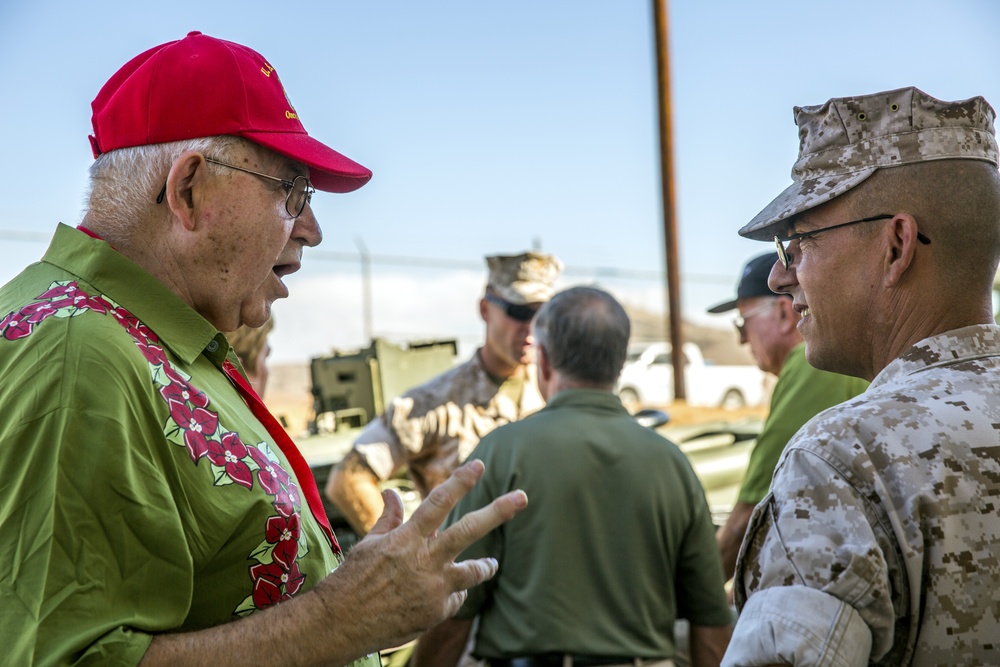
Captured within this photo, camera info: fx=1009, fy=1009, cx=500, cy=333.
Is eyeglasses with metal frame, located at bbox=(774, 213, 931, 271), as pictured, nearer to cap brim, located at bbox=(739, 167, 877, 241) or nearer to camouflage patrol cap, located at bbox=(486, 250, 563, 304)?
cap brim, located at bbox=(739, 167, 877, 241)

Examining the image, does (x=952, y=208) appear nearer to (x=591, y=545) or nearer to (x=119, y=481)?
(x=119, y=481)

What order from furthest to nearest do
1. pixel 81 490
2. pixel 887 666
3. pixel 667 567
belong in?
pixel 667 567 < pixel 887 666 < pixel 81 490

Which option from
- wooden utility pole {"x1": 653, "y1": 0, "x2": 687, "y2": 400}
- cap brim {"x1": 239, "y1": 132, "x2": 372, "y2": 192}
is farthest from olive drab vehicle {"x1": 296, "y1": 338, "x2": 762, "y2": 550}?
wooden utility pole {"x1": 653, "y1": 0, "x2": 687, "y2": 400}

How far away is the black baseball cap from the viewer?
4.20 m

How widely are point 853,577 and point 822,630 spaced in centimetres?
9

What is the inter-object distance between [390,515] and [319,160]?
70cm

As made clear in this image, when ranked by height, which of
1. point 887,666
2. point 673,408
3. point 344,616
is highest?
point 344,616

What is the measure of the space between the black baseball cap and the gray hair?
282 centimetres

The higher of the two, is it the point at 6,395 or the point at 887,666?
the point at 6,395

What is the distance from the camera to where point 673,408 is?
16250mm

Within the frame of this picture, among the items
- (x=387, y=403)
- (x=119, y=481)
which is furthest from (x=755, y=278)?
(x=387, y=403)

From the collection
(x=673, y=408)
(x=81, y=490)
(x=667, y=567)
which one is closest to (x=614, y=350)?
(x=667, y=567)

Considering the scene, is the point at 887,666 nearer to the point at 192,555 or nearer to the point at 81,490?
the point at 192,555

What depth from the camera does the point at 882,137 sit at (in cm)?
177
